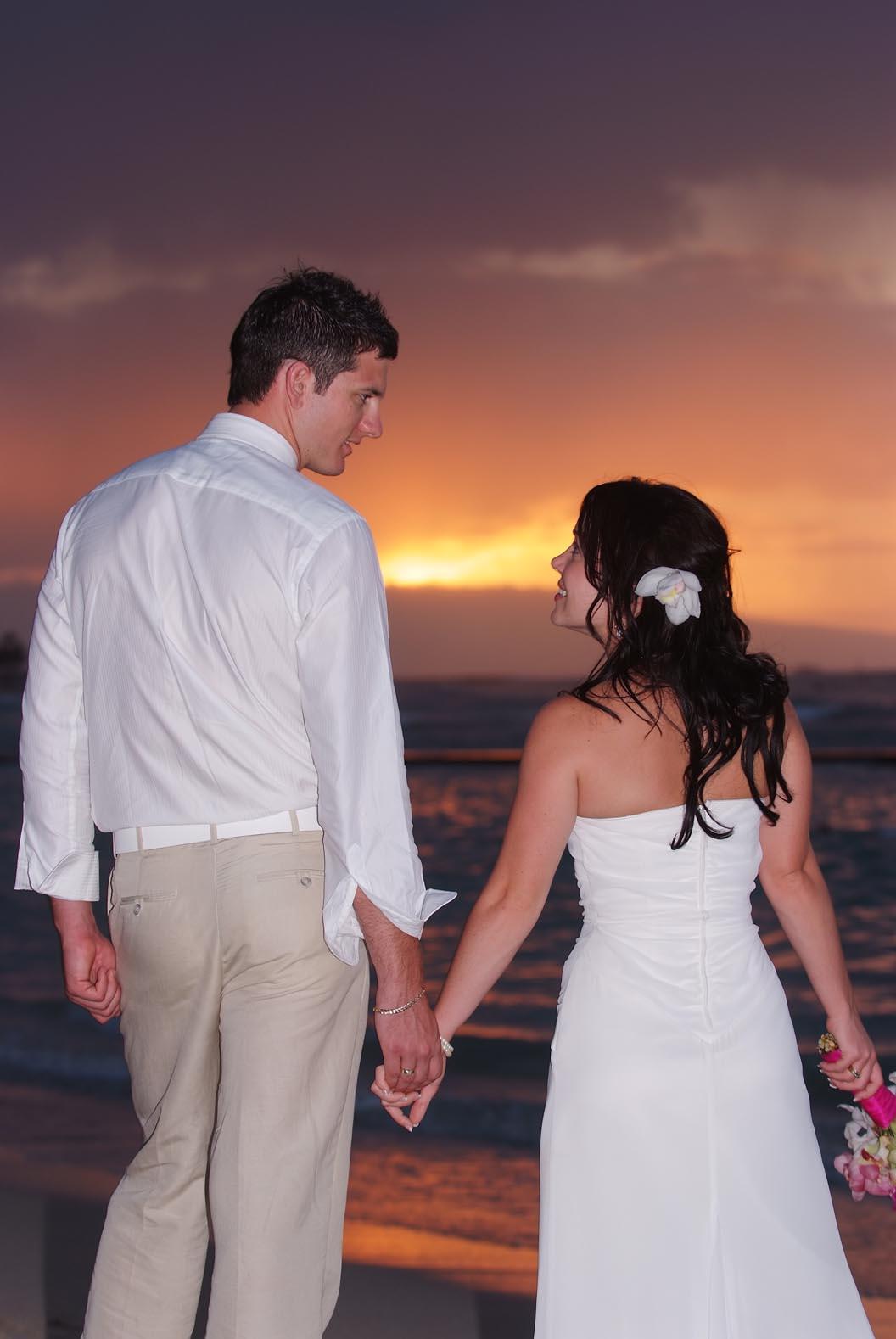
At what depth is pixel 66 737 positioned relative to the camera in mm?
2539

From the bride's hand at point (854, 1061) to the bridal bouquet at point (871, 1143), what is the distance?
2 cm

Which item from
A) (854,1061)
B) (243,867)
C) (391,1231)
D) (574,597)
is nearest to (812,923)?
(854,1061)

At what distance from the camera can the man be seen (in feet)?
7.47

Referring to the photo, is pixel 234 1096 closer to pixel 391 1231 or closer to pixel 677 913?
pixel 677 913

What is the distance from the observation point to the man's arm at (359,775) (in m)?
2.25

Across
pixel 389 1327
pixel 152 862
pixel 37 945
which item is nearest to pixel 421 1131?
pixel 389 1327

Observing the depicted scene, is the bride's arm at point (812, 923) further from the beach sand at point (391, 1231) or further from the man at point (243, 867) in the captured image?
the beach sand at point (391, 1231)

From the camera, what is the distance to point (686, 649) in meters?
2.63

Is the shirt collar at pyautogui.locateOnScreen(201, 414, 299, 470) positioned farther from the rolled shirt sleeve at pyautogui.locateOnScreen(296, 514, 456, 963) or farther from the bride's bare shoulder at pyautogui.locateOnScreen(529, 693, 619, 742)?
the bride's bare shoulder at pyautogui.locateOnScreen(529, 693, 619, 742)

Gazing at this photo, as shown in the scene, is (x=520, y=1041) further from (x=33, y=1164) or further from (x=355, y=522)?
(x=355, y=522)

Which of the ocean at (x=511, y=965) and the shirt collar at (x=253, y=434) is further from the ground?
the shirt collar at (x=253, y=434)

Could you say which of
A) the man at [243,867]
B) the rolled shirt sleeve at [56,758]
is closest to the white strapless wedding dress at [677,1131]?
the man at [243,867]

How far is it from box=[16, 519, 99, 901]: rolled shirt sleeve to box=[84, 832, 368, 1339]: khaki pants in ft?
0.63

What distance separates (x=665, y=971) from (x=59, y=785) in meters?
1.16
